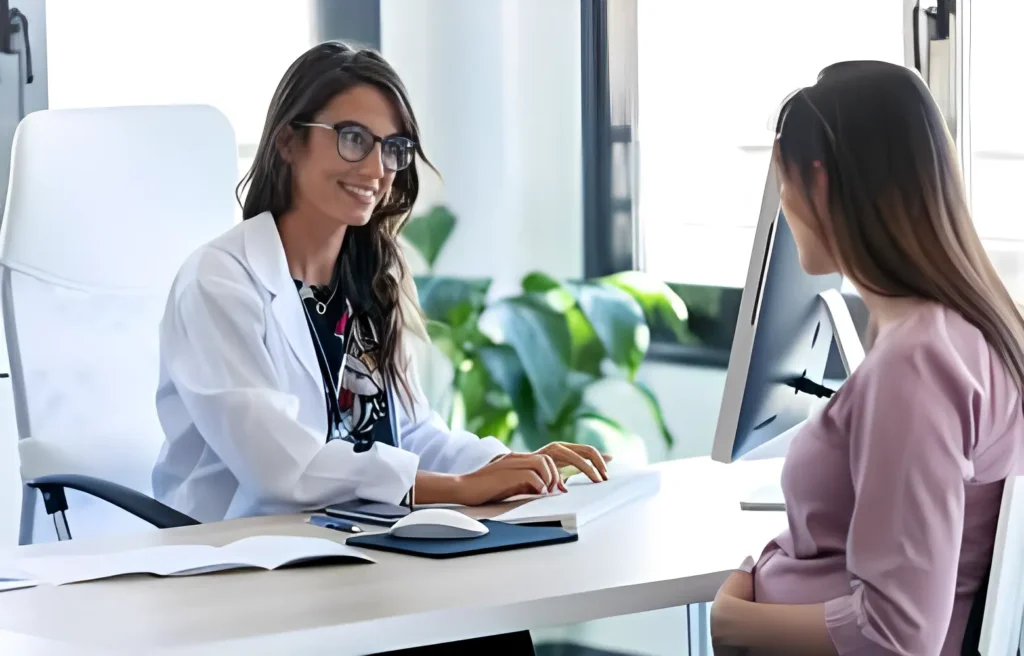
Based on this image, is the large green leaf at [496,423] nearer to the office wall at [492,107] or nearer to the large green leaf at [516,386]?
the large green leaf at [516,386]

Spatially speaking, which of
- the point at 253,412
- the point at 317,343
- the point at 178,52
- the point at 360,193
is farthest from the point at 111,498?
the point at 178,52

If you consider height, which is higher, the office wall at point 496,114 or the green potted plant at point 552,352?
the office wall at point 496,114

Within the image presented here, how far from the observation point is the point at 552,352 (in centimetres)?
336

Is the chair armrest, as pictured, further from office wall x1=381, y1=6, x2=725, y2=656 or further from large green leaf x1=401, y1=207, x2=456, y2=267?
office wall x1=381, y1=6, x2=725, y2=656

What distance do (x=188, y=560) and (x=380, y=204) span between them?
3.26ft

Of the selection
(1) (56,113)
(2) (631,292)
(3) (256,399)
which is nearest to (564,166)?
(2) (631,292)

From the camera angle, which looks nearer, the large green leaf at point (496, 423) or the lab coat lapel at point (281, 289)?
the lab coat lapel at point (281, 289)

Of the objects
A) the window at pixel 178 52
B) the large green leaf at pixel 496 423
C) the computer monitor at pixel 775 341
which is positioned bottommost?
the large green leaf at pixel 496 423

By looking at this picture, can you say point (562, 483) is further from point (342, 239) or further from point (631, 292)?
point (631, 292)

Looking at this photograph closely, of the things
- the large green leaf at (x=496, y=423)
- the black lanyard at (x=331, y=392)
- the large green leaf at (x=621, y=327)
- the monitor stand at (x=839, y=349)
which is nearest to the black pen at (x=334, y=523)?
the black lanyard at (x=331, y=392)

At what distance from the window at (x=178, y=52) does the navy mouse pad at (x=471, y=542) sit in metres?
2.01

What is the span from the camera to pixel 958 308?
126cm

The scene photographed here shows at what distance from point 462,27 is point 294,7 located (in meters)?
0.44

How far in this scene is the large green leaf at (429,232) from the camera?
3439 mm
